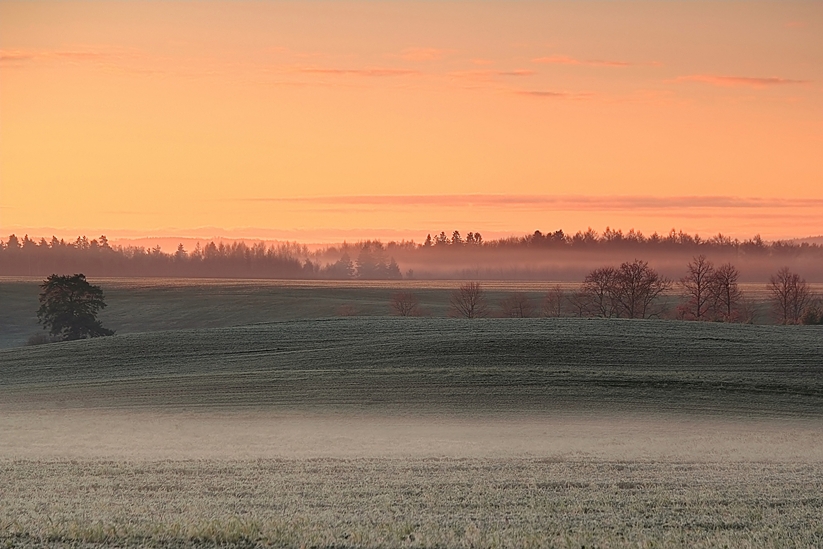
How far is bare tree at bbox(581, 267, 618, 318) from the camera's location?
3541 inches

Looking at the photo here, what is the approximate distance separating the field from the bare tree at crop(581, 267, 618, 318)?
37253 mm

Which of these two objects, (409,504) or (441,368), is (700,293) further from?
(409,504)

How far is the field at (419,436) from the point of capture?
386 inches

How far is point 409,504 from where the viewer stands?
1117 cm

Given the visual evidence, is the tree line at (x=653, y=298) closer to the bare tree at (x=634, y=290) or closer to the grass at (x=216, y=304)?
the bare tree at (x=634, y=290)

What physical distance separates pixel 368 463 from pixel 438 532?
7116mm

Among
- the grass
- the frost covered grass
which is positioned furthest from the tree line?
the frost covered grass

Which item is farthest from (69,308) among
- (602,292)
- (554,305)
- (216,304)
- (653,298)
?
(653,298)

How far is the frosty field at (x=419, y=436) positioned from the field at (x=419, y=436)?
7cm

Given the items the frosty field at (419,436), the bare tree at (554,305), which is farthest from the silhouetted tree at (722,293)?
the frosty field at (419,436)

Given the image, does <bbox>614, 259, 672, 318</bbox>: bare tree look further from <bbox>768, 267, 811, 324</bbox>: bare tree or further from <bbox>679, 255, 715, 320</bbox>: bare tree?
<bbox>768, 267, 811, 324</bbox>: bare tree

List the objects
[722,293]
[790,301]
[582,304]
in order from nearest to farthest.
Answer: [722,293]
[582,304]
[790,301]

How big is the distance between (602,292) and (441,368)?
183 ft

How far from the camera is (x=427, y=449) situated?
20.1 metres
